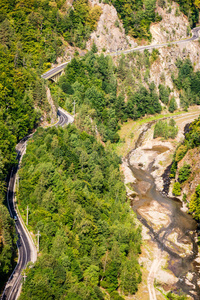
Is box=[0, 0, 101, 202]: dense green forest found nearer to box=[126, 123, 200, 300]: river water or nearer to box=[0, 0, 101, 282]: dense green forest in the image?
box=[0, 0, 101, 282]: dense green forest

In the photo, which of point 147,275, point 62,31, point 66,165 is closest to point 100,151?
point 66,165

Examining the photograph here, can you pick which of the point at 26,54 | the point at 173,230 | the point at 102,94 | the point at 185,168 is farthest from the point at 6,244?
the point at 102,94

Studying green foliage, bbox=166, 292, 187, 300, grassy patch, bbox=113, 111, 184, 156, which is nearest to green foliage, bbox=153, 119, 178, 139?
grassy patch, bbox=113, 111, 184, 156

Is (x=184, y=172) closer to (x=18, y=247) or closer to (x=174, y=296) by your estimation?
(x=174, y=296)

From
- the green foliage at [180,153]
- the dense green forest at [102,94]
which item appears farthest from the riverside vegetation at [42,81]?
the green foliage at [180,153]

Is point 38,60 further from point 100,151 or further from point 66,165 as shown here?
point 66,165

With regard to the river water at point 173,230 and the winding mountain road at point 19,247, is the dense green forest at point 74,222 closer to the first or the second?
the winding mountain road at point 19,247
